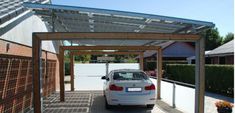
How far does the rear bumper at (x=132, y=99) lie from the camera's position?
1071cm

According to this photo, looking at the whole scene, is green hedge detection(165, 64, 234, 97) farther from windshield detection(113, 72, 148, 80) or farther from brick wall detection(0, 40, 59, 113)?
brick wall detection(0, 40, 59, 113)

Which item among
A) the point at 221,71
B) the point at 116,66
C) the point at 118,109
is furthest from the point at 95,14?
the point at 116,66

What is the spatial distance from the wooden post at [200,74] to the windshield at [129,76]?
2.91m

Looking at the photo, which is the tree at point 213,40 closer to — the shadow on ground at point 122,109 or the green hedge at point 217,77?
the green hedge at point 217,77

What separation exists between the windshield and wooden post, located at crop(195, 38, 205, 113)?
2910 millimetres

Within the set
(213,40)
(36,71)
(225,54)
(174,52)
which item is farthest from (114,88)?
(213,40)

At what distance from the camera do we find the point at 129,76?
12008 millimetres

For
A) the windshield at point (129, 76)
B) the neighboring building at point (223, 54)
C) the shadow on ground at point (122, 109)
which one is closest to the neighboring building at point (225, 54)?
the neighboring building at point (223, 54)

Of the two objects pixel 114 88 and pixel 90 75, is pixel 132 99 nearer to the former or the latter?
pixel 114 88

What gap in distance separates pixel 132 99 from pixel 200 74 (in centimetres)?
262

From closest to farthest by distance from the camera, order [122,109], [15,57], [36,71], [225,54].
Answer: [36,71], [15,57], [122,109], [225,54]

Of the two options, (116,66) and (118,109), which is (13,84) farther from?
(116,66)

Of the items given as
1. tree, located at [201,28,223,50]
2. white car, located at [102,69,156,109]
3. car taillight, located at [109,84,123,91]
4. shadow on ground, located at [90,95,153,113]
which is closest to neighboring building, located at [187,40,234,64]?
shadow on ground, located at [90,95,153,113]

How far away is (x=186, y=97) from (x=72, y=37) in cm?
415
